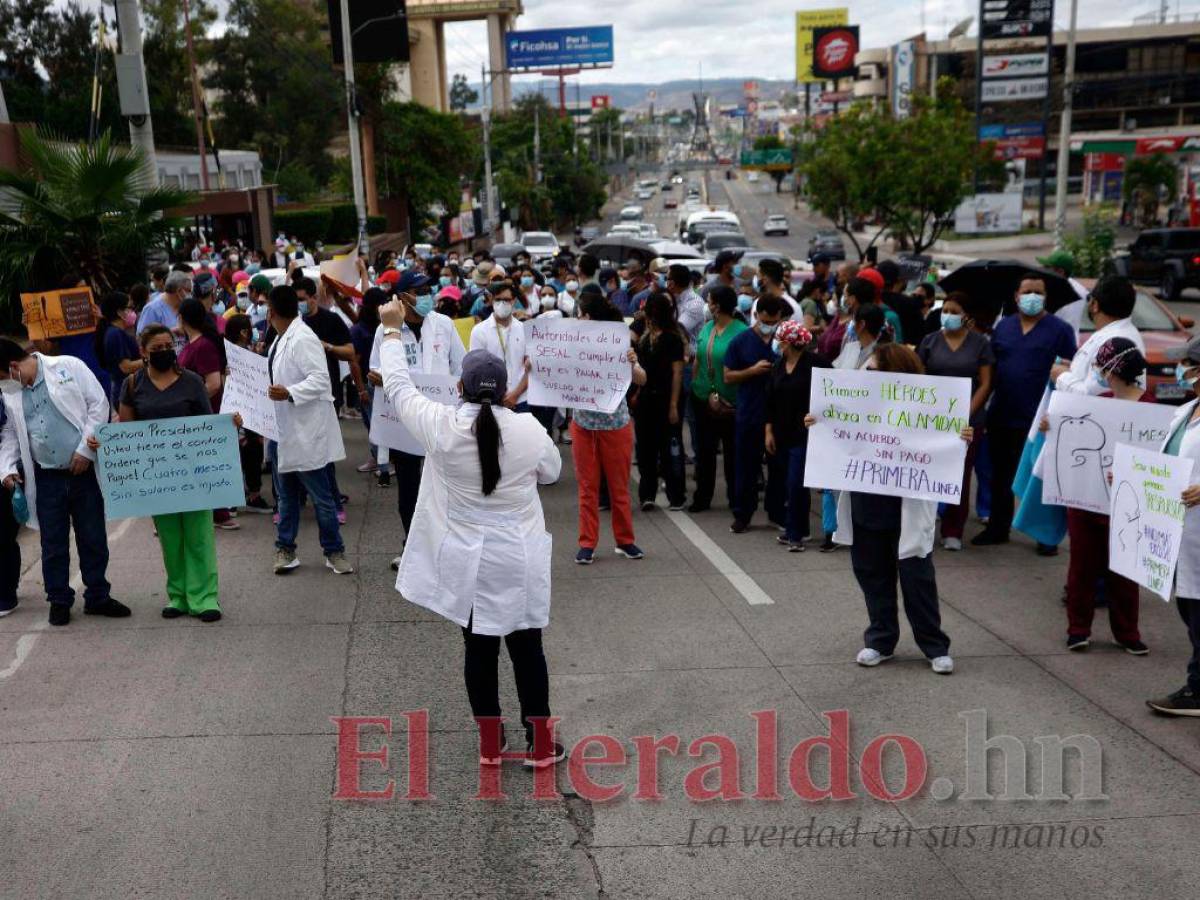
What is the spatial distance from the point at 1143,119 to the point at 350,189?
2565 inches

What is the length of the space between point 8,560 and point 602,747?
14.4ft

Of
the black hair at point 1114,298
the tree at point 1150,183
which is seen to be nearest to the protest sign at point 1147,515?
the black hair at point 1114,298

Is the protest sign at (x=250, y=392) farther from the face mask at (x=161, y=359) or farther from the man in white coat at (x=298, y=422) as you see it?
the face mask at (x=161, y=359)

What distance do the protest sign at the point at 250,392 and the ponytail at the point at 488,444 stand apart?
12.4ft

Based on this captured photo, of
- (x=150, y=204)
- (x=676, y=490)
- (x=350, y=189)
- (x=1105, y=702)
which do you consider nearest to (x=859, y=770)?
(x=1105, y=702)

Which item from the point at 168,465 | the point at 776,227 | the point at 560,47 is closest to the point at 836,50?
the point at 560,47

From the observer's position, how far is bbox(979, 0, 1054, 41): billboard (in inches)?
2375

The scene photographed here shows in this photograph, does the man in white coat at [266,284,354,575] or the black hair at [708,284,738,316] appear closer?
the man in white coat at [266,284,354,575]

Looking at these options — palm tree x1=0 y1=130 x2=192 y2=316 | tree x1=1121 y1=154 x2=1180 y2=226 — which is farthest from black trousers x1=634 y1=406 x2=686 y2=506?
tree x1=1121 y1=154 x2=1180 y2=226

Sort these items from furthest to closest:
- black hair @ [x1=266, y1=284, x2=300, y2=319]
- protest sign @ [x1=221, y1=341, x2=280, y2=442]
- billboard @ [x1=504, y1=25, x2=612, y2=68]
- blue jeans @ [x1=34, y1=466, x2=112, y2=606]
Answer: billboard @ [x1=504, y1=25, x2=612, y2=68] < protest sign @ [x1=221, y1=341, x2=280, y2=442] < black hair @ [x1=266, y1=284, x2=300, y2=319] < blue jeans @ [x1=34, y1=466, x2=112, y2=606]

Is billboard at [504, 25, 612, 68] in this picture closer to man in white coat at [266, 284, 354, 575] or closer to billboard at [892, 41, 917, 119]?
billboard at [892, 41, 917, 119]

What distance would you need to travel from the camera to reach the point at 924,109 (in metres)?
42.0

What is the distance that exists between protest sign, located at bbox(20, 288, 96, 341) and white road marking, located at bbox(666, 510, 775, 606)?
20.4 ft

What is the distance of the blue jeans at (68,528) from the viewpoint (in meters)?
7.82
